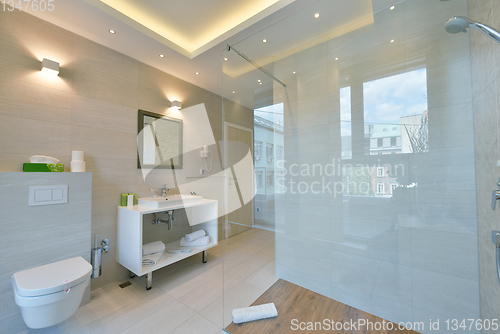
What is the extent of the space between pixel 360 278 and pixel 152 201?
6.79 ft

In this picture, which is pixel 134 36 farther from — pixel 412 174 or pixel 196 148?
pixel 412 174

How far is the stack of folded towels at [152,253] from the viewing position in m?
2.07

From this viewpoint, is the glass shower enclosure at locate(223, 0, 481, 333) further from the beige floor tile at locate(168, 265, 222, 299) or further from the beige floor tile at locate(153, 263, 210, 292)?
the beige floor tile at locate(153, 263, 210, 292)

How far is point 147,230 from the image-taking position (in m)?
2.45

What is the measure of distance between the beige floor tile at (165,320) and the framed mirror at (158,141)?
5.11 ft

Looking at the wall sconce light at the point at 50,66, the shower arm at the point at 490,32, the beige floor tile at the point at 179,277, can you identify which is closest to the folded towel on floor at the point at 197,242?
the beige floor tile at the point at 179,277

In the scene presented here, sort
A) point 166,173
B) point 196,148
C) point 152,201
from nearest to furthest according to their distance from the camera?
point 152,201, point 166,173, point 196,148

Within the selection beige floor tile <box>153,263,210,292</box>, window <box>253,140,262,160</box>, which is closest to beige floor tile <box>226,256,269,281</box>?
beige floor tile <box>153,263,210,292</box>

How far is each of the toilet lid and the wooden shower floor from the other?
115 centimetres

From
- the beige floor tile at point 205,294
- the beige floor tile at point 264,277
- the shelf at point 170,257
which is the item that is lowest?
the beige floor tile at point 205,294

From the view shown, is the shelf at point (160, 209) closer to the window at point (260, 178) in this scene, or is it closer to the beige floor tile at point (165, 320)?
the beige floor tile at point (165, 320)

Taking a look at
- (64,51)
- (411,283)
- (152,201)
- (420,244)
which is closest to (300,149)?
(420,244)

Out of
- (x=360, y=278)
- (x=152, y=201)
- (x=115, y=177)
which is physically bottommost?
(x=360, y=278)

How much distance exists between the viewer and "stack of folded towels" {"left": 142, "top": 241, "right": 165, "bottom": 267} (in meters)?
2.07
